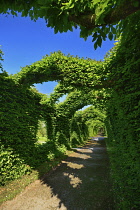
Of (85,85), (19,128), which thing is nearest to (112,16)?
(85,85)

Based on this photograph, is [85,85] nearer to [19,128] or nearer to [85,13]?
[85,13]

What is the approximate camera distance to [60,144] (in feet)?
37.9

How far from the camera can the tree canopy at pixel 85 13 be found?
1.46 meters

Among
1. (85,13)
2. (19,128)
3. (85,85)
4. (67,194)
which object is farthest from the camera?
(19,128)

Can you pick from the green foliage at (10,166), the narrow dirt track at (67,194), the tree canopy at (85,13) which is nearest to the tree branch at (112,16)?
the tree canopy at (85,13)

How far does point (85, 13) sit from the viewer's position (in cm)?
180

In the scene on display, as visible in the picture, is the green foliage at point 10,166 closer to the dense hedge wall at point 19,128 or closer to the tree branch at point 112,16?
the dense hedge wall at point 19,128

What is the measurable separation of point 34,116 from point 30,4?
6.62m

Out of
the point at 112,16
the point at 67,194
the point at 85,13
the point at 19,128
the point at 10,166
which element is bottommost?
the point at 67,194

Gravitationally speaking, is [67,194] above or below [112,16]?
below

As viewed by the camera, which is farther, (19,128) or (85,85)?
(19,128)

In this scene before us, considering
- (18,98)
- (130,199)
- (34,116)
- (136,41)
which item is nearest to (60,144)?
(34,116)

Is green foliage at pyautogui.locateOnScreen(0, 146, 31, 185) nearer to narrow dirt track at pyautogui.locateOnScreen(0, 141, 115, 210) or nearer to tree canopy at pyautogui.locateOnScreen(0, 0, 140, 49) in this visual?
narrow dirt track at pyautogui.locateOnScreen(0, 141, 115, 210)

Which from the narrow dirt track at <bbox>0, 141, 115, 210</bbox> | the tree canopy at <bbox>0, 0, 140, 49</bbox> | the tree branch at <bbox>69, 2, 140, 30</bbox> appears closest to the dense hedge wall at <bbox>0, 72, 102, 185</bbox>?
the narrow dirt track at <bbox>0, 141, 115, 210</bbox>
